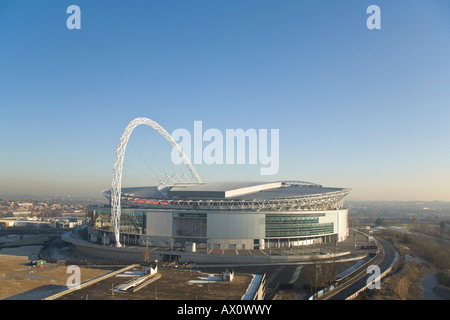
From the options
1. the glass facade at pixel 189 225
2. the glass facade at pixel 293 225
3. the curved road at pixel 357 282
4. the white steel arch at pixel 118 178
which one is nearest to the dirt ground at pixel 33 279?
the white steel arch at pixel 118 178

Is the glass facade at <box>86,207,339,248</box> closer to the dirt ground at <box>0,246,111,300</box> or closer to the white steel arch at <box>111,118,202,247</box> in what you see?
the white steel arch at <box>111,118,202,247</box>

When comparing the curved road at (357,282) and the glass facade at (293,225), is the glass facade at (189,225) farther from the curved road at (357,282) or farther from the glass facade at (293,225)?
the curved road at (357,282)

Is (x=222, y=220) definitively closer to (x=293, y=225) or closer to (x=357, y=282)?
(x=293, y=225)

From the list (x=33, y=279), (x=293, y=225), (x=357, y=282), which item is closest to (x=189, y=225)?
(x=293, y=225)

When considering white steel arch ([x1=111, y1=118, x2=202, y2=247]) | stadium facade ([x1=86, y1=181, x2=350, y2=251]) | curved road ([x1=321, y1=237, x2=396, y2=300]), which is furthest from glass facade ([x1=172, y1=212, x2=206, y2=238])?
curved road ([x1=321, y1=237, x2=396, y2=300])

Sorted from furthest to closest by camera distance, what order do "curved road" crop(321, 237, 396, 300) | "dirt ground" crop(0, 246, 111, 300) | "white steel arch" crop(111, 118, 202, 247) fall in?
"white steel arch" crop(111, 118, 202, 247) → "curved road" crop(321, 237, 396, 300) → "dirt ground" crop(0, 246, 111, 300)
